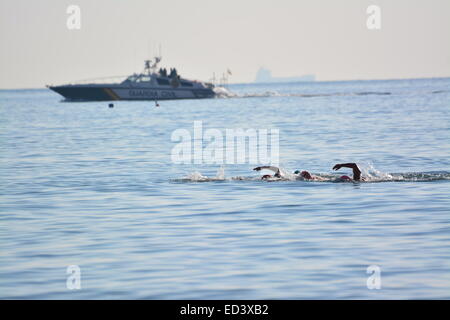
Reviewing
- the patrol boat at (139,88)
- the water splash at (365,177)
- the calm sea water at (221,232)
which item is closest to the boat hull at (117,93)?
the patrol boat at (139,88)

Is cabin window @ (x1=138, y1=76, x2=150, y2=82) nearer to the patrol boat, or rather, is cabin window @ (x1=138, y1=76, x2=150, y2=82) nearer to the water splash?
the patrol boat

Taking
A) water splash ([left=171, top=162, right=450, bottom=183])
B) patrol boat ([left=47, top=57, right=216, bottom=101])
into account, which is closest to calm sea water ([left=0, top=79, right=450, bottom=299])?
water splash ([left=171, top=162, right=450, bottom=183])

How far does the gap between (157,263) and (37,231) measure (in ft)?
17.3

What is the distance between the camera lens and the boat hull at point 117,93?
525 ft

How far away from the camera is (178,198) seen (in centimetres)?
2858

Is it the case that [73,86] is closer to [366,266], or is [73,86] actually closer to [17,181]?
[17,181]

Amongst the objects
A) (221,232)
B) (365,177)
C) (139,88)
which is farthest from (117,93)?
(221,232)

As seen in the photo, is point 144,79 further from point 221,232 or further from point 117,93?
point 221,232

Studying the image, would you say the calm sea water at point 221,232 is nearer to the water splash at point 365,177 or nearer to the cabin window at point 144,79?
the water splash at point 365,177

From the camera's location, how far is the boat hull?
160m

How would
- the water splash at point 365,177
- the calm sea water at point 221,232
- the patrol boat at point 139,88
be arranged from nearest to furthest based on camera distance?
the calm sea water at point 221,232
the water splash at point 365,177
the patrol boat at point 139,88

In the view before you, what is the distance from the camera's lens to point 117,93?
161 metres

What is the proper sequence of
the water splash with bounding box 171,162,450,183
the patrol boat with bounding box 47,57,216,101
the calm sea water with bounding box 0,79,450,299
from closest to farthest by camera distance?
1. the calm sea water with bounding box 0,79,450,299
2. the water splash with bounding box 171,162,450,183
3. the patrol boat with bounding box 47,57,216,101
